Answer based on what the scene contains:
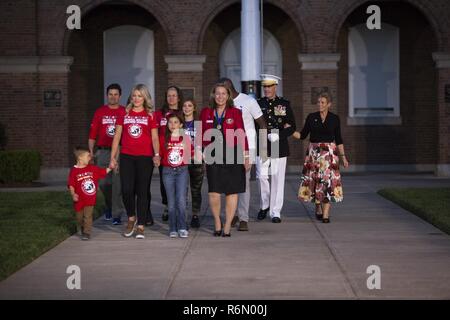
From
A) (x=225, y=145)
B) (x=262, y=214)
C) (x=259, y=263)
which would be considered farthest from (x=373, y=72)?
(x=259, y=263)

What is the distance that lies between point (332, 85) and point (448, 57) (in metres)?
2.79

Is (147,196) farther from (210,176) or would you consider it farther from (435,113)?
(435,113)

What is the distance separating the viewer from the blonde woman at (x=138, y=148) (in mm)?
Result: 12031

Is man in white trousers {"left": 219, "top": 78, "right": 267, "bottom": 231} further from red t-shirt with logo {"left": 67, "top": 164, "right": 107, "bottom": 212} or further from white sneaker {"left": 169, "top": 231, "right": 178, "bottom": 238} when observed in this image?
red t-shirt with logo {"left": 67, "top": 164, "right": 107, "bottom": 212}

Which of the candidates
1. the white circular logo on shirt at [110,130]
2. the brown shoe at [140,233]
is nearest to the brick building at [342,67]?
the white circular logo on shirt at [110,130]

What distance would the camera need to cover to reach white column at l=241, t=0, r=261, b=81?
60.5ft

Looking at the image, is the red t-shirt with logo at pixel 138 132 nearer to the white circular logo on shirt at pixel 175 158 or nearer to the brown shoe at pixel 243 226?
the white circular logo on shirt at pixel 175 158

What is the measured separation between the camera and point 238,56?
86.0ft

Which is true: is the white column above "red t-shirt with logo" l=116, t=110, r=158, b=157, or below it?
above

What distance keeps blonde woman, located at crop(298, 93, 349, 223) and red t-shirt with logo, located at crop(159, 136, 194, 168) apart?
208cm

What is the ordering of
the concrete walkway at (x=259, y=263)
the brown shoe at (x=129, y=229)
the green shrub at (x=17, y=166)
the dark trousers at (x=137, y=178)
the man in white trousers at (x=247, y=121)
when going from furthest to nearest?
the green shrub at (x=17, y=166)
the man in white trousers at (x=247, y=121)
the brown shoe at (x=129, y=229)
the dark trousers at (x=137, y=178)
the concrete walkway at (x=259, y=263)

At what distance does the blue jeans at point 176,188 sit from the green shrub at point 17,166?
33.0 feet

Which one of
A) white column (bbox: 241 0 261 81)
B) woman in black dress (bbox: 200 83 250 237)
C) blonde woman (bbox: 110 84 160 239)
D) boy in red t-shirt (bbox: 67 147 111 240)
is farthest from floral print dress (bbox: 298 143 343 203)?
white column (bbox: 241 0 261 81)

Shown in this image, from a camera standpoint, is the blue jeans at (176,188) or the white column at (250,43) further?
the white column at (250,43)
